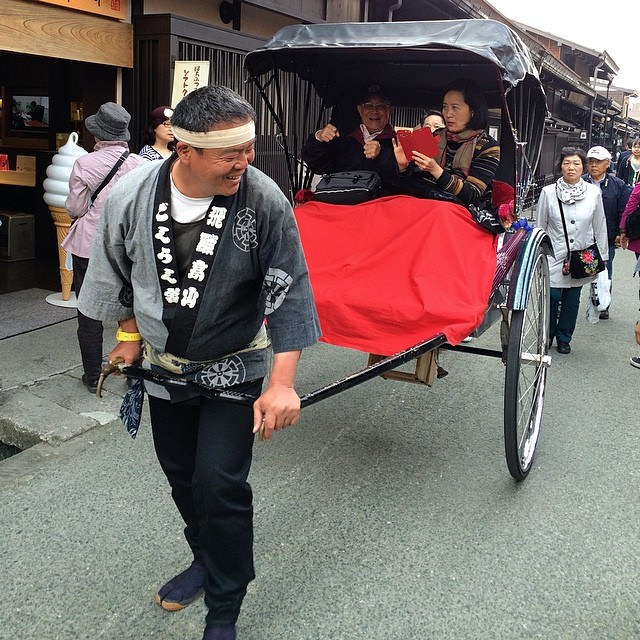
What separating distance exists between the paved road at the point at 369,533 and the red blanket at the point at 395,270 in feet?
3.08

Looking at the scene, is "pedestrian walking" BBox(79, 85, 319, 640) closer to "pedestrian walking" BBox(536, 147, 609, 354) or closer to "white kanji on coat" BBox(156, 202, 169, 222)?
"white kanji on coat" BBox(156, 202, 169, 222)

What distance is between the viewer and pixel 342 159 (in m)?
4.52

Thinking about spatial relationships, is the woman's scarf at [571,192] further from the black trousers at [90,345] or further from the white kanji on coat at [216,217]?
the white kanji on coat at [216,217]

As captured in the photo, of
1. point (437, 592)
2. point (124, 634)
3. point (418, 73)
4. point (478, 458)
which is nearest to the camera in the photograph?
point (124, 634)

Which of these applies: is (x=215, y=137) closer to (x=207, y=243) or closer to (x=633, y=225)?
(x=207, y=243)

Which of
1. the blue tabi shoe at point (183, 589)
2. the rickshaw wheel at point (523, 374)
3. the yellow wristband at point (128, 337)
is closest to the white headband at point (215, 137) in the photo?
the yellow wristband at point (128, 337)

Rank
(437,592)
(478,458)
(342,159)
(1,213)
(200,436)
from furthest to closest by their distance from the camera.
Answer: (1,213) → (342,159) → (478,458) → (437,592) → (200,436)

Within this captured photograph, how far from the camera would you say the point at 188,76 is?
588cm

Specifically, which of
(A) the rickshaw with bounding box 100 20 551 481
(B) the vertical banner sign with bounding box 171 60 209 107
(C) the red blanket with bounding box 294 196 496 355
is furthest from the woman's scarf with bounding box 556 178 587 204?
(B) the vertical banner sign with bounding box 171 60 209 107

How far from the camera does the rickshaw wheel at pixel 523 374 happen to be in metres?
3.35

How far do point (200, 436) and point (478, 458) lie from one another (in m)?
2.23

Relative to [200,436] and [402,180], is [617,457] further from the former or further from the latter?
[200,436]

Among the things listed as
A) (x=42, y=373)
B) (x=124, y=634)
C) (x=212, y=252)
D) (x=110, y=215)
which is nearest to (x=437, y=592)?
(x=124, y=634)

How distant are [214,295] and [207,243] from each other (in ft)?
0.54
